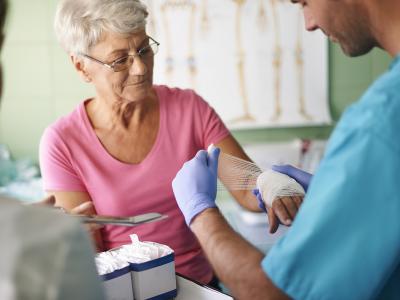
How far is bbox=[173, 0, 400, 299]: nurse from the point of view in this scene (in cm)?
80

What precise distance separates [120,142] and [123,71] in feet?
0.72

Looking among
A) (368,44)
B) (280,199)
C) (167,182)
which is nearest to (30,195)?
(167,182)

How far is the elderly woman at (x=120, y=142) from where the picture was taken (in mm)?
1529

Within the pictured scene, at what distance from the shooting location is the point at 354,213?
2.63ft

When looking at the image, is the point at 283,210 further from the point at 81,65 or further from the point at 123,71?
the point at 81,65

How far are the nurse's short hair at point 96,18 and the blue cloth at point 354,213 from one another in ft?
2.89

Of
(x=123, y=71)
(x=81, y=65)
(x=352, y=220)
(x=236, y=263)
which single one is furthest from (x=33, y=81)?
(x=352, y=220)

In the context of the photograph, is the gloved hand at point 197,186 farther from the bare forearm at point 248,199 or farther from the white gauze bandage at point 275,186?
the bare forearm at point 248,199

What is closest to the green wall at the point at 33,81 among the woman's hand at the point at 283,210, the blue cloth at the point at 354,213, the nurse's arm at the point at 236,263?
the woman's hand at the point at 283,210

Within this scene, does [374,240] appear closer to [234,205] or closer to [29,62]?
[234,205]

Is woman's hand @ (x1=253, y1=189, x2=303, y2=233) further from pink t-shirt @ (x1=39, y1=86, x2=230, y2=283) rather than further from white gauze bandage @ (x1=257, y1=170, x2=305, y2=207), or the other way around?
pink t-shirt @ (x1=39, y1=86, x2=230, y2=283)

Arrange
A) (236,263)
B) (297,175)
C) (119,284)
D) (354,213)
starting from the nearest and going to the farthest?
(354,213), (236,263), (119,284), (297,175)

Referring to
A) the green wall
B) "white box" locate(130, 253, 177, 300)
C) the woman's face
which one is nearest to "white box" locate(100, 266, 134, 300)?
"white box" locate(130, 253, 177, 300)

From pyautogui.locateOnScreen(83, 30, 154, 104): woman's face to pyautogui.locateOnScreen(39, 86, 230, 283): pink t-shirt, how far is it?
13 centimetres
